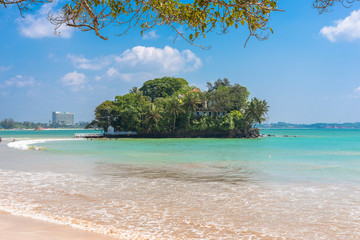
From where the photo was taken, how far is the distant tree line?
6303cm

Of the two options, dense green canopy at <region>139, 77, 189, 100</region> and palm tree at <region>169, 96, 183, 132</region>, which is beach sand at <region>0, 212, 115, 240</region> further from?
dense green canopy at <region>139, 77, 189, 100</region>

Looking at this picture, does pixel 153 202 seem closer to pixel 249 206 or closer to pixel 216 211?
pixel 216 211

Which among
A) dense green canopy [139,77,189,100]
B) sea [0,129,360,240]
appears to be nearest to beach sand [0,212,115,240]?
sea [0,129,360,240]

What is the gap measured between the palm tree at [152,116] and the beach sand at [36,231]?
55677 millimetres

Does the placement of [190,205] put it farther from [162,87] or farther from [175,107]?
[162,87]

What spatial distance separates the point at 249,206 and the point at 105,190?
14.0 feet

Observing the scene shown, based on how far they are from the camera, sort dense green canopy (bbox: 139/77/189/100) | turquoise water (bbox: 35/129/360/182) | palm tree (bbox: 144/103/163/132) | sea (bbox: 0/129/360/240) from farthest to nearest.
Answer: dense green canopy (bbox: 139/77/189/100), palm tree (bbox: 144/103/163/132), turquoise water (bbox: 35/129/360/182), sea (bbox: 0/129/360/240)

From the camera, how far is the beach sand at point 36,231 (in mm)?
5061

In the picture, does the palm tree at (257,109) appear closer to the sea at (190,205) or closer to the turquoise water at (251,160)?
the turquoise water at (251,160)

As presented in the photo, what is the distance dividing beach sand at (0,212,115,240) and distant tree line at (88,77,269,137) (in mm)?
55780

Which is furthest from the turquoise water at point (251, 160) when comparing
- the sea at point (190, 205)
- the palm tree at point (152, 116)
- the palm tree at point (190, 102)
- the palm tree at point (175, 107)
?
the palm tree at point (175, 107)

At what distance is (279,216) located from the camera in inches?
269

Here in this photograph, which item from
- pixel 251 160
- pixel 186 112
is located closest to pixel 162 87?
pixel 186 112

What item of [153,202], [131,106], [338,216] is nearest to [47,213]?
[153,202]
